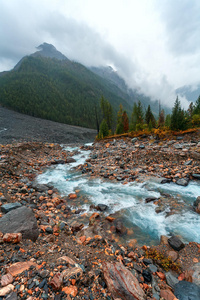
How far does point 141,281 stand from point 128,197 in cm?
532

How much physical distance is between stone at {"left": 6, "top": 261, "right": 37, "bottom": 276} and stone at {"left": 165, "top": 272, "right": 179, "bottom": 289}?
386 centimetres

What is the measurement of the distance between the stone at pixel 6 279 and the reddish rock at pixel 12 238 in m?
1.39

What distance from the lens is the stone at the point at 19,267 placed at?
295cm

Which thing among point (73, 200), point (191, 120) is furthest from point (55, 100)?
point (73, 200)

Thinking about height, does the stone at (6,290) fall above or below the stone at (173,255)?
above

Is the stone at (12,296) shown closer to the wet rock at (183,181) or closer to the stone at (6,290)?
the stone at (6,290)

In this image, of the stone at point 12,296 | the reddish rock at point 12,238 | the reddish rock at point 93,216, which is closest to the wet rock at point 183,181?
the reddish rock at point 93,216

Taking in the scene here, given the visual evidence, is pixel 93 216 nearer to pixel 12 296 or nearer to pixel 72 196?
pixel 72 196

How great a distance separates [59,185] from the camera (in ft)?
36.1

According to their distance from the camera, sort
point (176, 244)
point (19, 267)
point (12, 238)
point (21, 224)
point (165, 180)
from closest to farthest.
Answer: point (19, 267)
point (12, 238)
point (21, 224)
point (176, 244)
point (165, 180)

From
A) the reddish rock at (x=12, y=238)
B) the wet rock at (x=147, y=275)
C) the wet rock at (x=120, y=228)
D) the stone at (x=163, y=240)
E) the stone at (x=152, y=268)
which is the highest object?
Answer: the reddish rock at (x=12, y=238)

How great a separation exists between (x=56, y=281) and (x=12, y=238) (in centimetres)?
223

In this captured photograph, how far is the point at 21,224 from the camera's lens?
4.73m

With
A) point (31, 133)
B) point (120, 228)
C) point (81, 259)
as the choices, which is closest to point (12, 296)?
point (81, 259)
